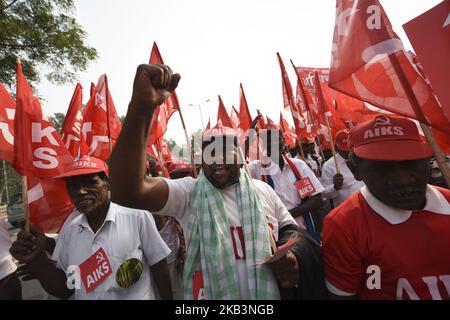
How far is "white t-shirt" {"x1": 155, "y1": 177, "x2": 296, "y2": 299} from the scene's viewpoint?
162 centimetres

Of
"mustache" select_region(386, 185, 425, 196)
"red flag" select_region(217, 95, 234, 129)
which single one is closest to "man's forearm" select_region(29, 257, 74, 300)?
"mustache" select_region(386, 185, 425, 196)

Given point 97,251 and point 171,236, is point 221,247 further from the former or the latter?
point 171,236

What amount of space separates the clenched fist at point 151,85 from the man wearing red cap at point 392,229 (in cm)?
93

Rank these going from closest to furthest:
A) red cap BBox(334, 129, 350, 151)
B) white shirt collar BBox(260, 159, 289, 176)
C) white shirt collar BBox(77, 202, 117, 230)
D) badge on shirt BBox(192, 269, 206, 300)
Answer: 1. badge on shirt BBox(192, 269, 206, 300)
2. white shirt collar BBox(77, 202, 117, 230)
3. white shirt collar BBox(260, 159, 289, 176)
4. red cap BBox(334, 129, 350, 151)

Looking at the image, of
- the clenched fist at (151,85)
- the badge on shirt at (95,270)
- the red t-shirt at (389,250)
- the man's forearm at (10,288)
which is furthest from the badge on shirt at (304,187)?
the man's forearm at (10,288)

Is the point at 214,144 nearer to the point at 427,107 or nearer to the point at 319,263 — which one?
the point at 319,263

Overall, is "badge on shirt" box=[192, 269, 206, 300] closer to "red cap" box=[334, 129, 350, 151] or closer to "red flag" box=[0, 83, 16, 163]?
"red flag" box=[0, 83, 16, 163]

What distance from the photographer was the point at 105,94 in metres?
3.98

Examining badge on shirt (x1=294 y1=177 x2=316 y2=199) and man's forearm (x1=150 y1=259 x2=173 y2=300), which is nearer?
man's forearm (x1=150 y1=259 x2=173 y2=300)

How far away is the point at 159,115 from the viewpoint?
4070 millimetres

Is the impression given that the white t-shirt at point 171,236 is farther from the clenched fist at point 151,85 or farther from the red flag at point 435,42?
the red flag at point 435,42

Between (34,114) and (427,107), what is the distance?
2.59 metres

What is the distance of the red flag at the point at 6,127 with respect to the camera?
2457 millimetres

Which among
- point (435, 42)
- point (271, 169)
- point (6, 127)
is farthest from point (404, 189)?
point (6, 127)
